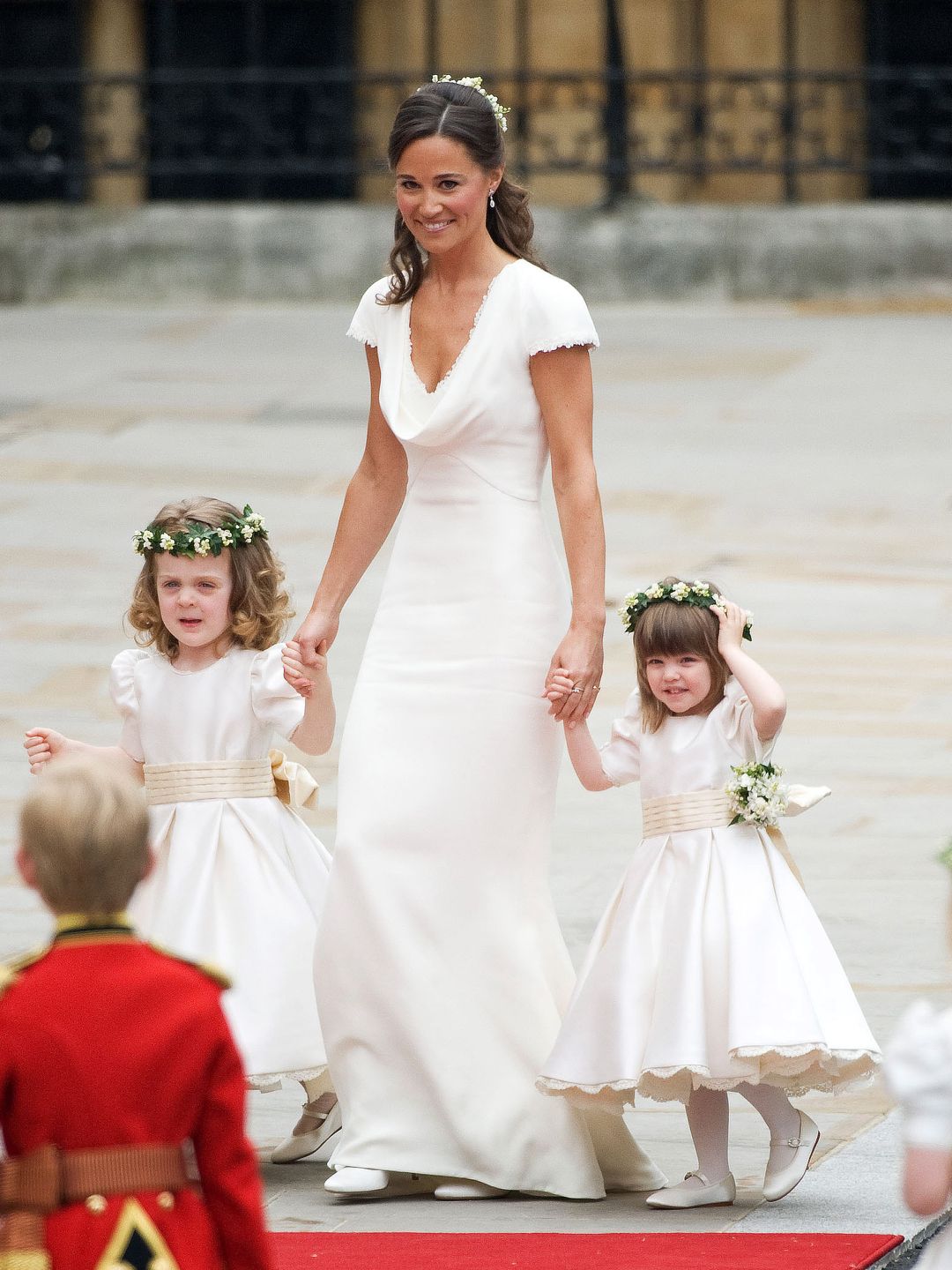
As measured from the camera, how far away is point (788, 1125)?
4.89m

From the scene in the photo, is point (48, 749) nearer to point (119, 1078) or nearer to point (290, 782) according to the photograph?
point (290, 782)

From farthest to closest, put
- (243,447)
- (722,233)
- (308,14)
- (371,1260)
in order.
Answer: (308,14) → (722,233) → (243,447) → (371,1260)

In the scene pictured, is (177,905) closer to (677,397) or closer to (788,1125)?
(788,1125)

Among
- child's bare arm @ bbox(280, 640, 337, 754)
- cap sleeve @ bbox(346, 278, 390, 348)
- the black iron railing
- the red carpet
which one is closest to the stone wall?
the black iron railing

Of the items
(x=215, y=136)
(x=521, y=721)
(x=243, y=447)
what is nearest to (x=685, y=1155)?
(x=521, y=721)

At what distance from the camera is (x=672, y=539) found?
499 inches

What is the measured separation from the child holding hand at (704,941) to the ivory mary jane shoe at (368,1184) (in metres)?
0.37

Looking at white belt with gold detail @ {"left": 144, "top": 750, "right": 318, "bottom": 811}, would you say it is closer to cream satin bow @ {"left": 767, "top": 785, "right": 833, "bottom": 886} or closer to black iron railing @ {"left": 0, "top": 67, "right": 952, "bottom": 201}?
cream satin bow @ {"left": 767, "top": 785, "right": 833, "bottom": 886}

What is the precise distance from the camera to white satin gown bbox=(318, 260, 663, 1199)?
16.2ft

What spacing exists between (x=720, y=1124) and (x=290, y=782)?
1.19 metres

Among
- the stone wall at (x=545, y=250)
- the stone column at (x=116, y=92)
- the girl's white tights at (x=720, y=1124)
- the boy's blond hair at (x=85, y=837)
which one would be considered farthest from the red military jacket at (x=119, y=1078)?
the stone column at (x=116, y=92)

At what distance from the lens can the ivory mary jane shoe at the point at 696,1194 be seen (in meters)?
4.81

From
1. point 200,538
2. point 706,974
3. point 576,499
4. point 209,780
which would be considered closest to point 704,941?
point 706,974

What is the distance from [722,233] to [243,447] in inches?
265
